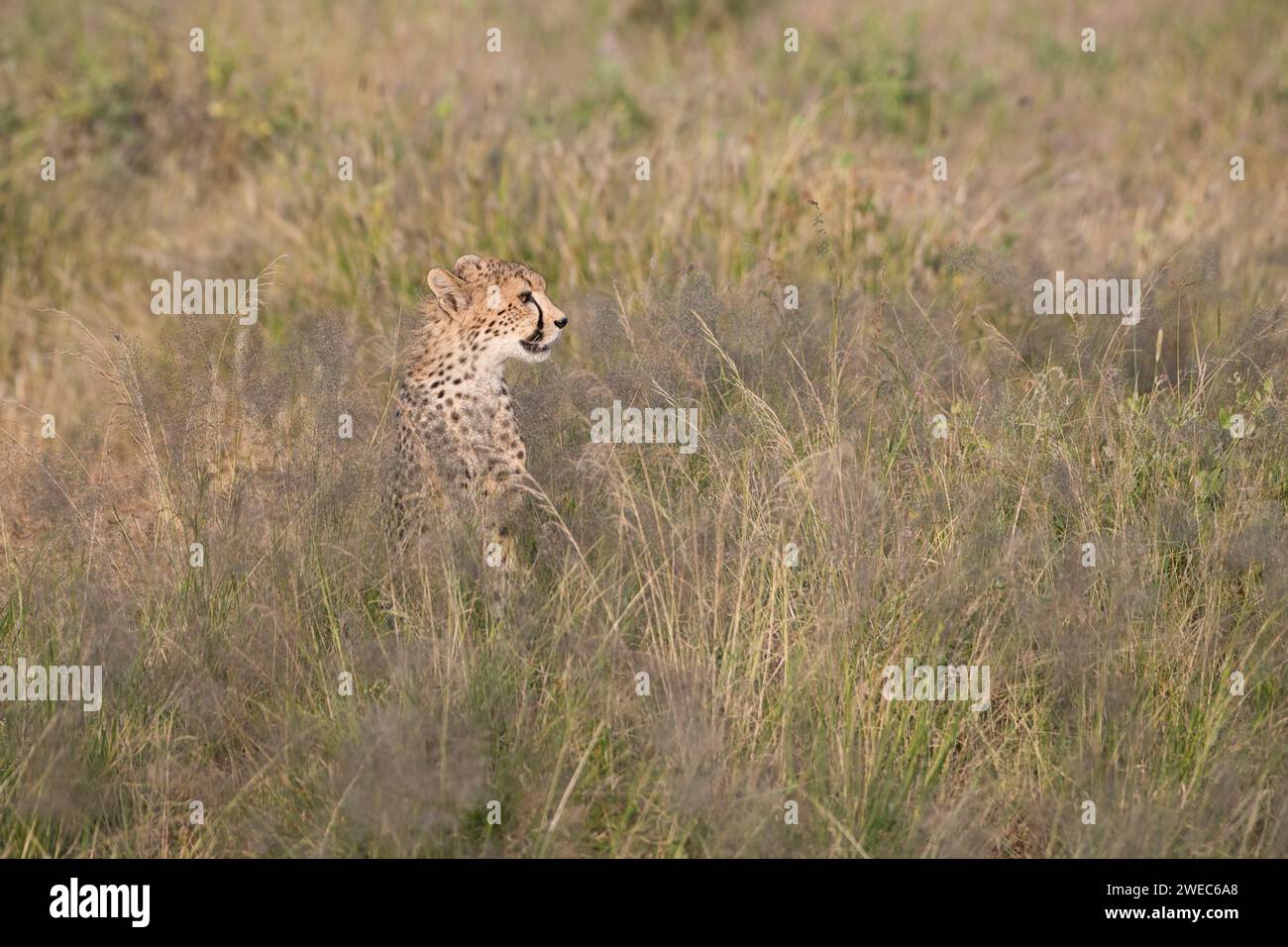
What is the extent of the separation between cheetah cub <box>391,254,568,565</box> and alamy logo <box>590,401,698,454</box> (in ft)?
0.93

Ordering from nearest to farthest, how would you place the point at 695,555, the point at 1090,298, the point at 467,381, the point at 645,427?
the point at 695,555
the point at 645,427
the point at 467,381
the point at 1090,298

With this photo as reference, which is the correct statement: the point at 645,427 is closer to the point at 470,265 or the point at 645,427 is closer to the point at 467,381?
the point at 467,381

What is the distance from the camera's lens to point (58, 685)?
3574 mm

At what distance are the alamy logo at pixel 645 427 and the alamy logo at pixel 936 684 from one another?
96 centimetres

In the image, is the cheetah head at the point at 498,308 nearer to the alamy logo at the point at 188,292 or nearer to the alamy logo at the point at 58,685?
the alamy logo at the point at 58,685

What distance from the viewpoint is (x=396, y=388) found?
16.2ft

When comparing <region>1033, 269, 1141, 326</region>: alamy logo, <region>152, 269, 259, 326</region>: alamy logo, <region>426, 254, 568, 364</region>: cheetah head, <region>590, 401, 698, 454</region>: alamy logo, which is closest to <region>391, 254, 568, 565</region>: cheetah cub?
<region>426, 254, 568, 364</region>: cheetah head

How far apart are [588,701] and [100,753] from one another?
3.69 feet

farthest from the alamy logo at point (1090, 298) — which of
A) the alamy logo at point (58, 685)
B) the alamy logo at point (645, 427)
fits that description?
the alamy logo at point (58, 685)

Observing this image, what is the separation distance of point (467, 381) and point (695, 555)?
1151 millimetres

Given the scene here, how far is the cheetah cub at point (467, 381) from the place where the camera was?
4.38 m

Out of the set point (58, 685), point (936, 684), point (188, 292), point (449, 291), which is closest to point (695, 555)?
point (936, 684)

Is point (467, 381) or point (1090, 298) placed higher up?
point (1090, 298)
